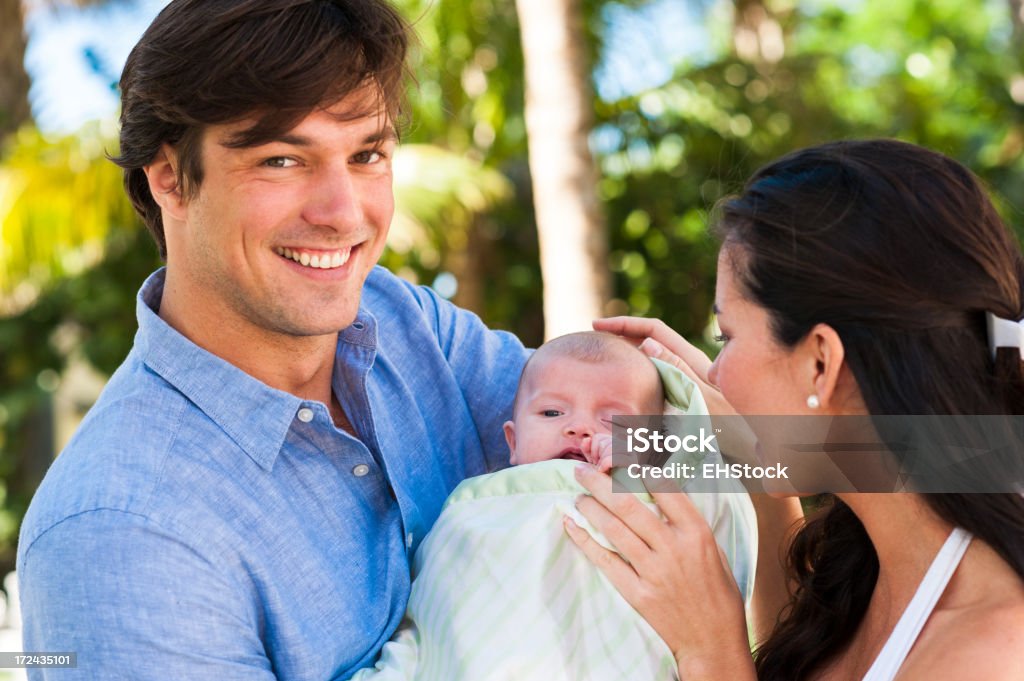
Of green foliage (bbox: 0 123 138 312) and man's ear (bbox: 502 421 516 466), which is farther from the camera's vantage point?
green foliage (bbox: 0 123 138 312)

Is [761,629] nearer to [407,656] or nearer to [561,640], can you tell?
[561,640]

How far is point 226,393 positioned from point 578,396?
0.80 metres

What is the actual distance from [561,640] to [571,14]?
4517 mm

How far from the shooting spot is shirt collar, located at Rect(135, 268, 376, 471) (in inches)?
91.4

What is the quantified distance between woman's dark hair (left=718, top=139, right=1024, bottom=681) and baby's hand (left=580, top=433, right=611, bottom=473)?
0.47 metres

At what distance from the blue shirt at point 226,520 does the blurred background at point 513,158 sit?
3.49 meters

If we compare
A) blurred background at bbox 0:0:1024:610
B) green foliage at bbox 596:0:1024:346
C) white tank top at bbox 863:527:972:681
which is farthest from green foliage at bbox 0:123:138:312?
white tank top at bbox 863:527:972:681

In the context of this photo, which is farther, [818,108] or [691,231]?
[818,108]

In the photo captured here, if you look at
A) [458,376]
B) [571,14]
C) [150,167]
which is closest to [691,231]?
[571,14]

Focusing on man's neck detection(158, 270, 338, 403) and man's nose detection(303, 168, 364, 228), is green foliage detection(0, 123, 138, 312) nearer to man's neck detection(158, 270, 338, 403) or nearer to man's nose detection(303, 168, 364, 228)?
man's neck detection(158, 270, 338, 403)

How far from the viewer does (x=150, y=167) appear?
2.53 meters

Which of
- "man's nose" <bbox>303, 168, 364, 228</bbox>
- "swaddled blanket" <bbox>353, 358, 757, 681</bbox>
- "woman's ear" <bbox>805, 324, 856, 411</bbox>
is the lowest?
"swaddled blanket" <bbox>353, 358, 757, 681</bbox>

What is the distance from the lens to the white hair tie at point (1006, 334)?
2.02 m

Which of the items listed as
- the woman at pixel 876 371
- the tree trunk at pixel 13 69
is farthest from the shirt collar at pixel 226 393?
the tree trunk at pixel 13 69
